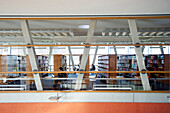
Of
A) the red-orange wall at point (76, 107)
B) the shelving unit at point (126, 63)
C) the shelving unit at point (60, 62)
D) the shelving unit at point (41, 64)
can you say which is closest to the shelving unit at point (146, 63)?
the shelving unit at point (126, 63)

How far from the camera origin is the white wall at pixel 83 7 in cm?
305

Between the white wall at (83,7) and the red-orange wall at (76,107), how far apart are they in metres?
2.45

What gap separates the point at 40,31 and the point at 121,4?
2625 millimetres

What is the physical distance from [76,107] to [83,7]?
265 cm

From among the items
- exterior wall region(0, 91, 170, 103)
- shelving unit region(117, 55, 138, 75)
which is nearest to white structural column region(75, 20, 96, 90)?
exterior wall region(0, 91, 170, 103)

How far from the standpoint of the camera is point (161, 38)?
368 centimetres

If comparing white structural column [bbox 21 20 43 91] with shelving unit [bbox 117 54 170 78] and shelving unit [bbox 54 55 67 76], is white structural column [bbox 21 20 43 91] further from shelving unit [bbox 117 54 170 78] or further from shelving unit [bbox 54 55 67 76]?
shelving unit [bbox 117 54 170 78]

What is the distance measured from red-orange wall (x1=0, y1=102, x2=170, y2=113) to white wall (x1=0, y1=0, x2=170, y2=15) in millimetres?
2447

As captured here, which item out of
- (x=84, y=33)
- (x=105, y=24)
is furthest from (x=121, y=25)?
(x=84, y=33)

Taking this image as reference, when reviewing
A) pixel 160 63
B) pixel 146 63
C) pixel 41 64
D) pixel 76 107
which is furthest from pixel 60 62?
pixel 160 63

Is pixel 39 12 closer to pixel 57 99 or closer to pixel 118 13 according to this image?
pixel 118 13

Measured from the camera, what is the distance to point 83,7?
10.3 ft

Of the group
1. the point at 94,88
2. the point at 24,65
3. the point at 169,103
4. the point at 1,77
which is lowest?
the point at 169,103

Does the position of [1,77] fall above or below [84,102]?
above
